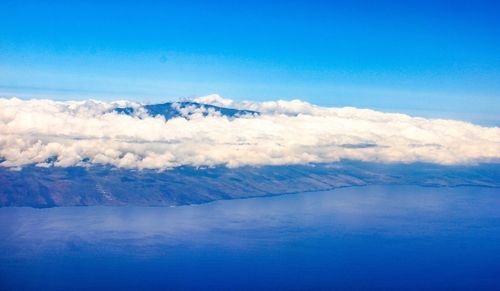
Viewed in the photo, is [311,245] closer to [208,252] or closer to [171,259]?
[208,252]

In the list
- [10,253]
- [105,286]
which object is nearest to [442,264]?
[105,286]

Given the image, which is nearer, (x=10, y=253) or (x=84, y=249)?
(x=10, y=253)

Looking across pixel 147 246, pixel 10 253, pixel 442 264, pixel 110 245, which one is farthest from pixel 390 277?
pixel 10 253

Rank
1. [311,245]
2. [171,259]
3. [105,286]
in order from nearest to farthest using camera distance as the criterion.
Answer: [105,286], [171,259], [311,245]

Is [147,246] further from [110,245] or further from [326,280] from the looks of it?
[326,280]

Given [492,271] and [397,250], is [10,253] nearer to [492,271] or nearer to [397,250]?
[397,250]

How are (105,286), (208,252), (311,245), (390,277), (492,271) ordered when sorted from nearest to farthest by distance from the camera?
1. (105,286)
2. (390,277)
3. (492,271)
4. (208,252)
5. (311,245)

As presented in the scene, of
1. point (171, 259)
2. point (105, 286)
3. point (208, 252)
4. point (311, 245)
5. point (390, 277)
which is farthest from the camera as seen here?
point (311, 245)

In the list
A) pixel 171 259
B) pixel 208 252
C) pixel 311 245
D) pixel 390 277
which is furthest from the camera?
pixel 311 245

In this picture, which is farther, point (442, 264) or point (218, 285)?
point (442, 264)
